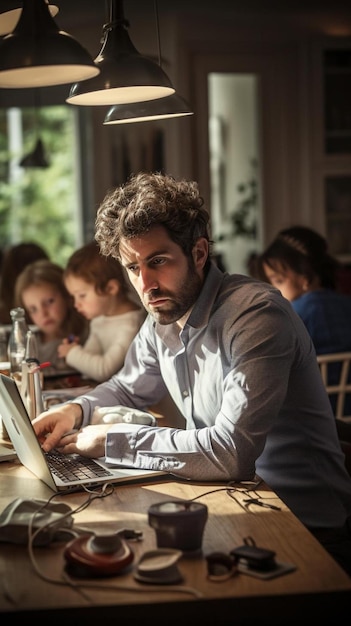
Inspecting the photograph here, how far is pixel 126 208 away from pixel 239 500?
2.37 feet

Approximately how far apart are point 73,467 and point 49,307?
6.38 ft

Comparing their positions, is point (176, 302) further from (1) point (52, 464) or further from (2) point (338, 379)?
(2) point (338, 379)

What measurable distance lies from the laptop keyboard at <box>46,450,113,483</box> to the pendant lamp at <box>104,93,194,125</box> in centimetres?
92

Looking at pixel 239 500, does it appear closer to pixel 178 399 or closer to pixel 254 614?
pixel 254 614

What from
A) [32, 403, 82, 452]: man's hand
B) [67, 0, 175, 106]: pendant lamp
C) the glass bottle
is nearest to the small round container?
[32, 403, 82, 452]: man's hand

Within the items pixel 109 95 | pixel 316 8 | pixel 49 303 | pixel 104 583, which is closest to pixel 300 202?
pixel 316 8

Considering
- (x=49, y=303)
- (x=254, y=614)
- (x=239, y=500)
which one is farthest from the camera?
(x=49, y=303)

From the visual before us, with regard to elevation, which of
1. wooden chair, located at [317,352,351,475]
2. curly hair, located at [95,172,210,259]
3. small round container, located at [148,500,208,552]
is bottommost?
wooden chair, located at [317,352,351,475]

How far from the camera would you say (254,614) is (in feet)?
3.95

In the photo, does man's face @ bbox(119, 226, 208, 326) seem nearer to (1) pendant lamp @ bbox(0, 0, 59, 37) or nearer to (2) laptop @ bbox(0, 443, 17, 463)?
(2) laptop @ bbox(0, 443, 17, 463)

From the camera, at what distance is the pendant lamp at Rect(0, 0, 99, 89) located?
5.58ft

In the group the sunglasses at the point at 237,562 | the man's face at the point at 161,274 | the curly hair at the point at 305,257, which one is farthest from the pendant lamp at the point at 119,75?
the curly hair at the point at 305,257

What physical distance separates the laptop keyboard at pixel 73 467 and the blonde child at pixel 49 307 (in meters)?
1.74

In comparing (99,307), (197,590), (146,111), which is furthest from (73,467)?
(99,307)
